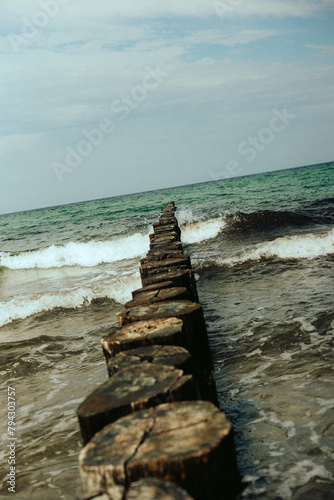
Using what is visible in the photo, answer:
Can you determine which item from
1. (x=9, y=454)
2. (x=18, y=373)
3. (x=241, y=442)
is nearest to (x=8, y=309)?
(x=18, y=373)

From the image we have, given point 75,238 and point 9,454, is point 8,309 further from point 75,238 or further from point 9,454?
point 75,238

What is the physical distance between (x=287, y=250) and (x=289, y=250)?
0.04 m

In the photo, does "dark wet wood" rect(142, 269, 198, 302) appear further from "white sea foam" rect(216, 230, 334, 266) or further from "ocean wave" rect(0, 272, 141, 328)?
"white sea foam" rect(216, 230, 334, 266)

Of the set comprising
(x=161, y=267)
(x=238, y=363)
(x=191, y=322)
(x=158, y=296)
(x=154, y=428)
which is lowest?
(x=238, y=363)

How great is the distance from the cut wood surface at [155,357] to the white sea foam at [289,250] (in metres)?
6.57

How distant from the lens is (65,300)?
7.39 meters

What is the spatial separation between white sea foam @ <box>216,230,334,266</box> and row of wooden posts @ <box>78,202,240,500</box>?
6417 millimetres

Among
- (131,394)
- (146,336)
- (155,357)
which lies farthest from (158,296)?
(131,394)

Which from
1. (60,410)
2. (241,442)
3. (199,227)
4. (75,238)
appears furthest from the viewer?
(75,238)

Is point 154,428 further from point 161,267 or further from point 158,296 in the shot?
point 161,267

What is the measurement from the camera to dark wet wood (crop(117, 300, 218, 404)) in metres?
2.39

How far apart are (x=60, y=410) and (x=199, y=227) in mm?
11625

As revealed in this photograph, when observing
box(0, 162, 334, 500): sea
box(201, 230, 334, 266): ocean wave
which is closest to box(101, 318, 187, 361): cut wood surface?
box(0, 162, 334, 500): sea

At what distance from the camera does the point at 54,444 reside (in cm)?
292
